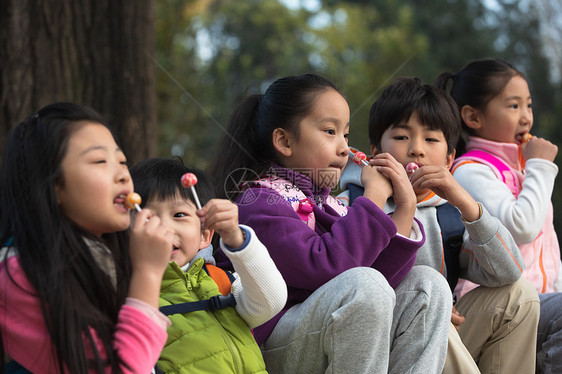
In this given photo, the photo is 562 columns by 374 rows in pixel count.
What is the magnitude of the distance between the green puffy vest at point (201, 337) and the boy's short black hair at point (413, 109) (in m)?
1.10

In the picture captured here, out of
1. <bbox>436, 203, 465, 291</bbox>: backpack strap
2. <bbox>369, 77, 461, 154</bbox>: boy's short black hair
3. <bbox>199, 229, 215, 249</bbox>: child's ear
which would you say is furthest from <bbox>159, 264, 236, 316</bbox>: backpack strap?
<bbox>369, 77, 461, 154</bbox>: boy's short black hair

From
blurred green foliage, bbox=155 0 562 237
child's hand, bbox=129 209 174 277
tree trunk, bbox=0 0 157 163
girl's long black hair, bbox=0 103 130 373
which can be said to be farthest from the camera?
blurred green foliage, bbox=155 0 562 237

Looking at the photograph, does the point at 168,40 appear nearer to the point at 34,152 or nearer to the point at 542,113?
the point at 34,152

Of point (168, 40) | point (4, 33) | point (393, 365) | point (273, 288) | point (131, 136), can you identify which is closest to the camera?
point (273, 288)

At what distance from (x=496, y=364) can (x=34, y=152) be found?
1.69 metres

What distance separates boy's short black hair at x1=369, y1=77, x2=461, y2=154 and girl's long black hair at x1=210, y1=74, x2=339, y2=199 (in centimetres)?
35

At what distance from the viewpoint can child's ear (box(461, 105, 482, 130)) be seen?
3.03m

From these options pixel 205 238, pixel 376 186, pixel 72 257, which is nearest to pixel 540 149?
pixel 376 186

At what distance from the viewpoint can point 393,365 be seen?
1.97 meters

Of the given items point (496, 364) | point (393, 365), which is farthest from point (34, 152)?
point (496, 364)

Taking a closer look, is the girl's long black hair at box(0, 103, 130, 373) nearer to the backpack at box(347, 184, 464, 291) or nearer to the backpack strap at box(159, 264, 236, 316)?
the backpack strap at box(159, 264, 236, 316)

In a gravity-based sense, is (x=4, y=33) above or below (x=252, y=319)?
→ above

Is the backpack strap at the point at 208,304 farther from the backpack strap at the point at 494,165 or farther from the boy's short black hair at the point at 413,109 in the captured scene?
the backpack strap at the point at 494,165

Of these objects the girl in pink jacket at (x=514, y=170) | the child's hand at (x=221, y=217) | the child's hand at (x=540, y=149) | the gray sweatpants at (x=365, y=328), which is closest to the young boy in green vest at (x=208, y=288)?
the child's hand at (x=221, y=217)
